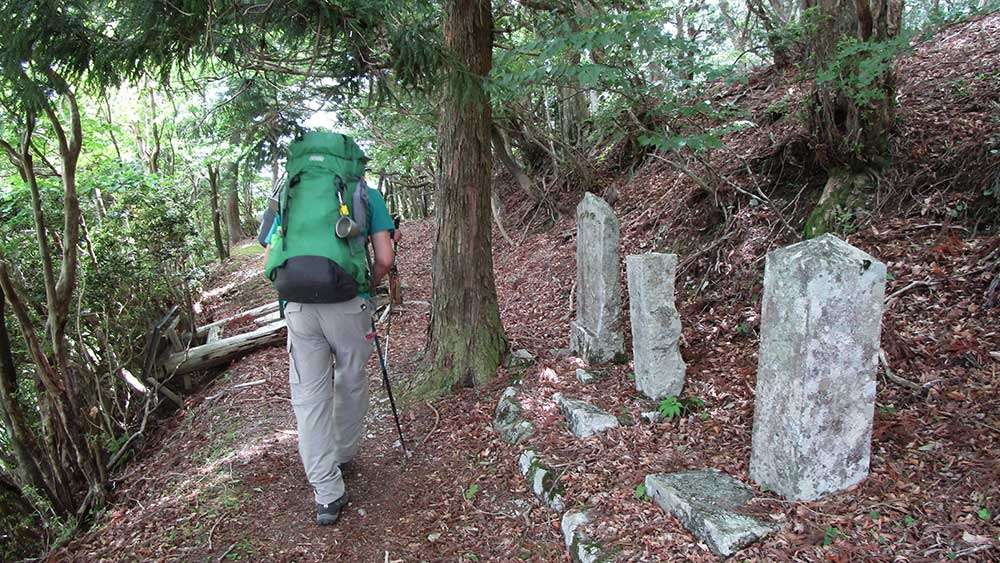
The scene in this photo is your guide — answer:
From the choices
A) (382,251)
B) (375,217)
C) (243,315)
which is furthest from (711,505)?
(243,315)

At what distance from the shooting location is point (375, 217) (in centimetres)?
349

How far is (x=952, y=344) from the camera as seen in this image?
337cm

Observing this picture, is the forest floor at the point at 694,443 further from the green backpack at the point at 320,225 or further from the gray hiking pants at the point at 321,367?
the green backpack at the point at 320,225

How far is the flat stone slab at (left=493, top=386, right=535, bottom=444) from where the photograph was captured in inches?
159

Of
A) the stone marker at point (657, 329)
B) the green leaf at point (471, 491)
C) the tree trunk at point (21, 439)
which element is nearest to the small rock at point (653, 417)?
the stone marker at point (657, 329)

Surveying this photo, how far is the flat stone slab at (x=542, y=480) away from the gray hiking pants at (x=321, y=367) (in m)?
1.20

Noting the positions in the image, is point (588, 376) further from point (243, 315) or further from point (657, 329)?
point (243, 315)

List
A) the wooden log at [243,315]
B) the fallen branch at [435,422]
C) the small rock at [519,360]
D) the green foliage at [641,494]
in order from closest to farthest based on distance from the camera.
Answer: the green foliage at [641,494], the fallen branch at [435,422], the small rock at [519,360], the wooden log at [243,315]

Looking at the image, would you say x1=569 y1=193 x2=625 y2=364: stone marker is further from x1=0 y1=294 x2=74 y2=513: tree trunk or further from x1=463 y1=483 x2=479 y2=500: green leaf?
x1=0 y1=294 x2=74 y2=513: tree trunk

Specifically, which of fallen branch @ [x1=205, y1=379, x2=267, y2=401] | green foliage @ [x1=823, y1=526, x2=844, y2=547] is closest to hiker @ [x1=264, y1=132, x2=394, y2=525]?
green foliage @ [x1=823, y1=526, x2=844, y2=547]

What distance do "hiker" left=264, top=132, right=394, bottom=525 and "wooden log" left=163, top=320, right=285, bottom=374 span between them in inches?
182

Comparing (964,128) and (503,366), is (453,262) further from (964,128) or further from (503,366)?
(964,128)

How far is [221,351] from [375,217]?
5.18 meters

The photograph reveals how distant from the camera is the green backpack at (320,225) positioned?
318 centimetres
